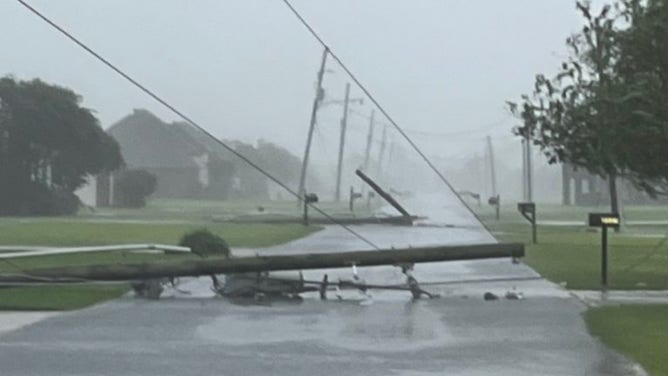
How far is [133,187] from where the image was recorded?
33.5 m

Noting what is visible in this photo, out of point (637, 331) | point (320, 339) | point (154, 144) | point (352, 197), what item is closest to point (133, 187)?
point (154, 144)

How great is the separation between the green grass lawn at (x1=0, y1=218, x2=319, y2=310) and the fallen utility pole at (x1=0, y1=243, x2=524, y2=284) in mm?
347

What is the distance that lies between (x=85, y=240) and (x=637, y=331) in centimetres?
1773

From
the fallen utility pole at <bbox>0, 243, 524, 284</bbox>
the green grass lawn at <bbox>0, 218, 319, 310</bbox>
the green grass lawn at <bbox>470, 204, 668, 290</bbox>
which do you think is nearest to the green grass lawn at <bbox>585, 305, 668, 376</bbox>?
the fallen utility pole at <bbox>0, 243, 524, 284</bbox>

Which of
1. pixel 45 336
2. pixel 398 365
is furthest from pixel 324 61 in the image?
pixel 398 365

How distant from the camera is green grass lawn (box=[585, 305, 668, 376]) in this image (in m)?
13.3

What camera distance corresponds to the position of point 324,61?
23109mm

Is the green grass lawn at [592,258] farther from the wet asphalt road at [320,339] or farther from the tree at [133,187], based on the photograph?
the tree at [133,187]

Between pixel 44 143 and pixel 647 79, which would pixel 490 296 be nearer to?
pixel 647 79

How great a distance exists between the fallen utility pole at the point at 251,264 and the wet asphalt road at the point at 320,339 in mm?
446

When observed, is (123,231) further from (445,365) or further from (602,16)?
(445,365)

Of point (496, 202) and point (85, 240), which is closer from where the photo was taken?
point (85, 240)

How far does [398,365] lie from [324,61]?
10.9 m

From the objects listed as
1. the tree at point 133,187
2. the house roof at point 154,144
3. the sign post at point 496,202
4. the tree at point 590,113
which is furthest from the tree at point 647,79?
the sign post at point 496,202
